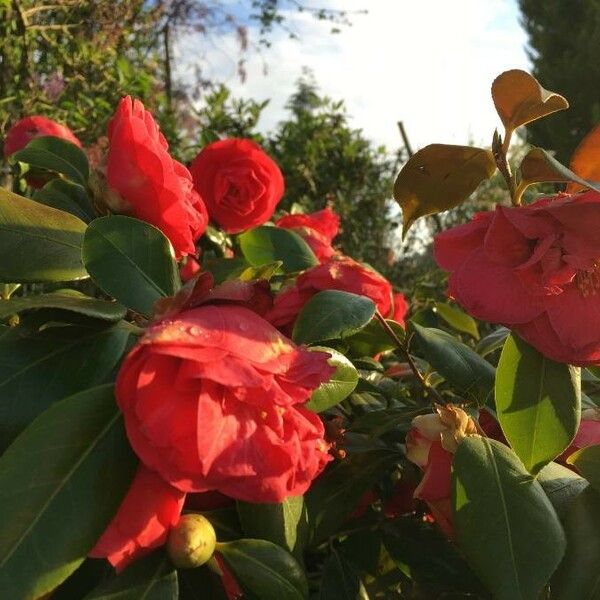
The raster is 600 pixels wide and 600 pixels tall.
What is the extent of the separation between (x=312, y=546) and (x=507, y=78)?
0.39m

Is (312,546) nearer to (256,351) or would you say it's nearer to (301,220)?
(256,351)

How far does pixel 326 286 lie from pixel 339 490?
18cm

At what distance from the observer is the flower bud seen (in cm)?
45

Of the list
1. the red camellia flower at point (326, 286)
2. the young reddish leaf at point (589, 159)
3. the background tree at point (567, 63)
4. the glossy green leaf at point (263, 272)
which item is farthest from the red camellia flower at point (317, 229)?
the background tree at point (567, 63)

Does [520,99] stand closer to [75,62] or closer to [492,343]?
[492,343]

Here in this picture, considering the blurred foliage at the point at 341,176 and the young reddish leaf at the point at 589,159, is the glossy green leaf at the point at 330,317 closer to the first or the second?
the young reddish leaf at the point at 589,159

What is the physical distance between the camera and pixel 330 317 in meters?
0.58

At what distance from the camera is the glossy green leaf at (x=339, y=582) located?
0.58 metres

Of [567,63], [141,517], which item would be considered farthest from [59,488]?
[567,63]

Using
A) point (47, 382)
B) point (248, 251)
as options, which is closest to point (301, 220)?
point (248, 251)

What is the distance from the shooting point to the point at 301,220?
1.00 metres

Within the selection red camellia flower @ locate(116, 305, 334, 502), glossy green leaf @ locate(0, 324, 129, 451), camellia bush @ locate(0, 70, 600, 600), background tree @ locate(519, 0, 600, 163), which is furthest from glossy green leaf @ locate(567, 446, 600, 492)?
background tree @ locate(519, 0, 600, 163)

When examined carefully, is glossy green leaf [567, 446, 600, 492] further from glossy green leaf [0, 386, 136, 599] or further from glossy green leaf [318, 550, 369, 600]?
glossy green leaf [0, 386, 136, 599]

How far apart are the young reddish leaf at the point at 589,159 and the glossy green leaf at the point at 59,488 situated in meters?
0.38
